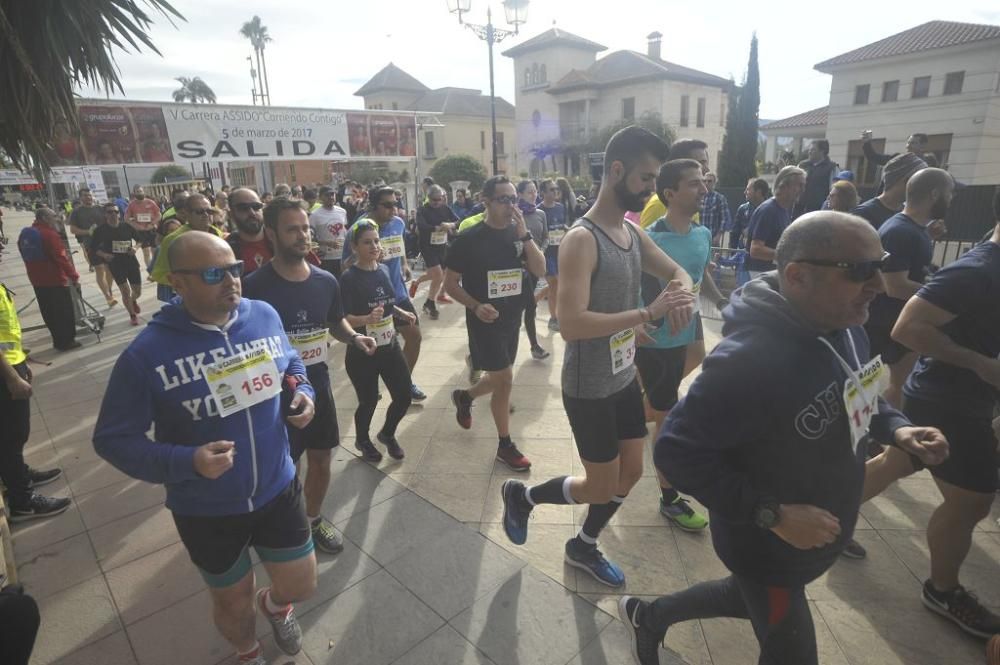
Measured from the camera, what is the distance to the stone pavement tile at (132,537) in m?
3.47

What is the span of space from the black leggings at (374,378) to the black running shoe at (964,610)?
3451 millimetres

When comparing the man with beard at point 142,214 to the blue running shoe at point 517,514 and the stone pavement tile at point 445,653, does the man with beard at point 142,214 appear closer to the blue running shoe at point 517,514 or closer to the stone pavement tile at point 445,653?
the blue running shoe at point 517,514

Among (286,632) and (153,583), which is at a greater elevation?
(286,632)

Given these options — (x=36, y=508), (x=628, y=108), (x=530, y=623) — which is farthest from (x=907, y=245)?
(x=628, y=108)

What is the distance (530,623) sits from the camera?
274 cm

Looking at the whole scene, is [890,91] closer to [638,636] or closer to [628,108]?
[628,108]

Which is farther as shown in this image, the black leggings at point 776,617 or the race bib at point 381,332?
the race bib at point 381,332

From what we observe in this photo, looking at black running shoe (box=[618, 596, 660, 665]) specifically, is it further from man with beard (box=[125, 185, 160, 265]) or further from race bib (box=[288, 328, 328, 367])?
man with beard (box=[125, 185, 160, 265])

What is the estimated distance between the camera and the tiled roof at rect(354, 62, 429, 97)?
232ft

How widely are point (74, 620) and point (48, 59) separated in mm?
4556

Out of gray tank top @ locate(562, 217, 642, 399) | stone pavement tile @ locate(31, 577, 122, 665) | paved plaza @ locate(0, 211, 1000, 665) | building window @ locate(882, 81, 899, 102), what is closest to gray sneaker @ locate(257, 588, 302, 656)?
paved plaza @ locate(0, 211, 1000, 665)

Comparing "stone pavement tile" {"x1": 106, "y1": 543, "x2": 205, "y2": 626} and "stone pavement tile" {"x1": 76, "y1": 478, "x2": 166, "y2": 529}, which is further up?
"stone pavement tile" {"x1": 106, "y1": 543, "x2": 205, "y2": 626}

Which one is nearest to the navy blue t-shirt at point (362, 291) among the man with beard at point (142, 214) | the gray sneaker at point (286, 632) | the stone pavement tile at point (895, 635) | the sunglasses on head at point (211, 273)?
the sunglasses on head at point (211, 273)

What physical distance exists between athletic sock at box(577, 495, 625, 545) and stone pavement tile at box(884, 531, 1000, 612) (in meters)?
1.61
